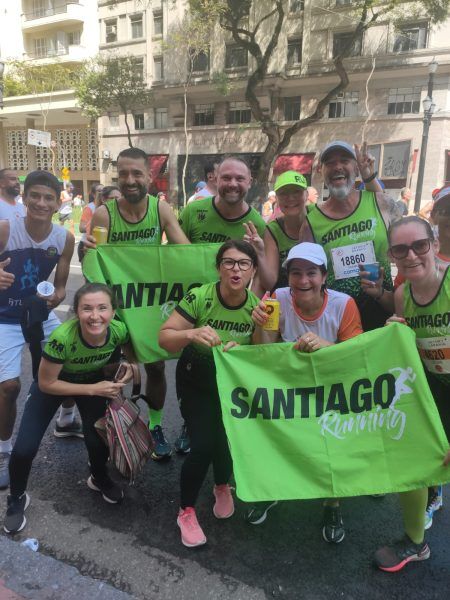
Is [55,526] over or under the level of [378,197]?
under

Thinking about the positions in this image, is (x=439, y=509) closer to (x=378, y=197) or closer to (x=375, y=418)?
(x=375, y=418)

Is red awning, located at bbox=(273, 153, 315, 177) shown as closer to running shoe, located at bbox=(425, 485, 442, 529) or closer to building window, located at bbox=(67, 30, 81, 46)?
building window, located at bbox=(67, 30, 81, 46)

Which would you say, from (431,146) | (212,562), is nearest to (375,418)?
(212,562)

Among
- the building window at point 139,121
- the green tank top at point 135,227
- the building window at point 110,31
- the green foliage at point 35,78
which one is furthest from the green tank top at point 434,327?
the green foliage at point 35,78

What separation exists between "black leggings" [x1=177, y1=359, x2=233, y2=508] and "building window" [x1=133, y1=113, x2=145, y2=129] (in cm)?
3334

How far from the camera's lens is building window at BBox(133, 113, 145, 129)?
109 feet

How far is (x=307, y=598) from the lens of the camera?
2387 mm

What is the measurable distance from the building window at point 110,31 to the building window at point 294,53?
14.7 metres

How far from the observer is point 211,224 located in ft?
12.1

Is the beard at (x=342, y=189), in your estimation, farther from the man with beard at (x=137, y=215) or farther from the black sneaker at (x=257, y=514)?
the black sneaker at (x=257, y=514)

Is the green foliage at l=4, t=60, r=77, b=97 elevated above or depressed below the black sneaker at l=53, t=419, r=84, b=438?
above

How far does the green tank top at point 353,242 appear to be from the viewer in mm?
3176

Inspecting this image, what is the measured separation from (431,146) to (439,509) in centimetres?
2470

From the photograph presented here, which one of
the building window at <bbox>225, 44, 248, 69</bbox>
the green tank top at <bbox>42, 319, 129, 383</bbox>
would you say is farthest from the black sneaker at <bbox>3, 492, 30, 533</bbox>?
the building window at <bbox>225, 44, 248, 69</bbox>
